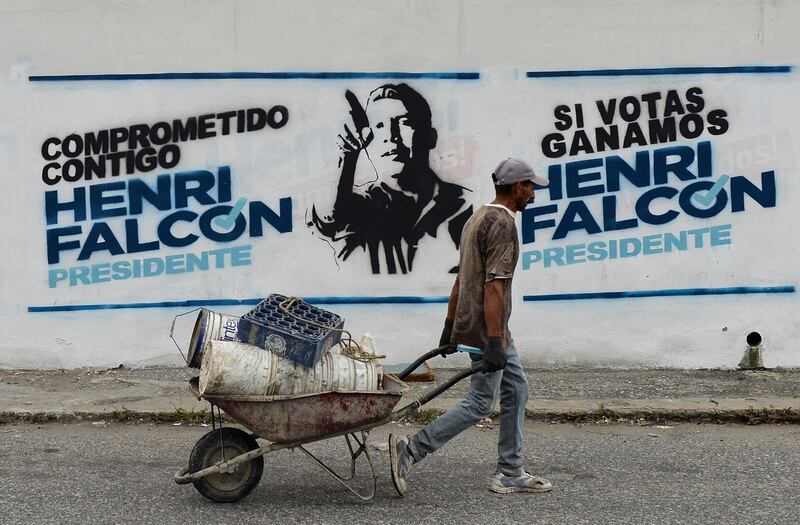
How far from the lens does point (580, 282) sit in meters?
9.04

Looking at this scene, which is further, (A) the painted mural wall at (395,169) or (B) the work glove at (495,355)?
(A) the painted mural wall at (395,169)

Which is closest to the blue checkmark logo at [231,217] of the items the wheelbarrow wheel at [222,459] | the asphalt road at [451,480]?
the asphalt road at [451,480]

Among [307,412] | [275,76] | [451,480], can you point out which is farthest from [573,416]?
[275,76]

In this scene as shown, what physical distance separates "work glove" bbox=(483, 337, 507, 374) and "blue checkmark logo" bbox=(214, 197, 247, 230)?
13.7 feet

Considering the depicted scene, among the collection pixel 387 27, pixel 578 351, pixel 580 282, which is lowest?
pixel 578 351

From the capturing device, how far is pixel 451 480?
19.8 ft

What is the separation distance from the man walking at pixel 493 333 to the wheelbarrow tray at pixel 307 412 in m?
0.36

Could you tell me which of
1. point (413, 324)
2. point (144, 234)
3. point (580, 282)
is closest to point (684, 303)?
point (580, 282)

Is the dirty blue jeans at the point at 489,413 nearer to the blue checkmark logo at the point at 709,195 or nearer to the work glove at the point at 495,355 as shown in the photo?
the work glove at the point at 495,355

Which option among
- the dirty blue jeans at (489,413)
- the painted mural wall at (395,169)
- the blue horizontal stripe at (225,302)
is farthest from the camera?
the blue horizontal stripe at (225,302)

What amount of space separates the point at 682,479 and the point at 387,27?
15.6 ft

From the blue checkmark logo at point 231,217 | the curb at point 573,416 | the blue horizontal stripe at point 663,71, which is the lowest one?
the curb at point 573,416

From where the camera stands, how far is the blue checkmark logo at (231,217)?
899cm

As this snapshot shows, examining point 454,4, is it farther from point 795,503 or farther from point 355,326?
point 795,503
